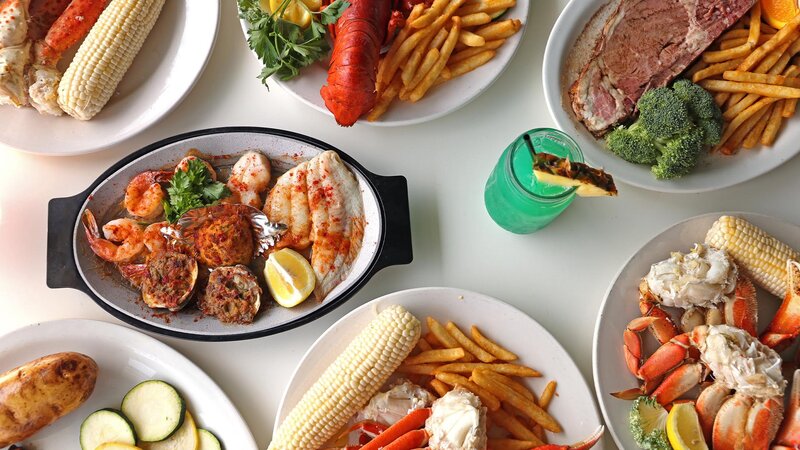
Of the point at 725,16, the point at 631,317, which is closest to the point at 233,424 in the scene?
the point at 631,317

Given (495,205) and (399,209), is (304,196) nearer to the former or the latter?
(399,209)

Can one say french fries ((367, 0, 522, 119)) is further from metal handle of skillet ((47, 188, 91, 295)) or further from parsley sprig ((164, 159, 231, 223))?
metal handle of skillet ((47, 188, 91, 295))

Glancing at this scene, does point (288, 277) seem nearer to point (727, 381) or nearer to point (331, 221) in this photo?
point (331, 221)

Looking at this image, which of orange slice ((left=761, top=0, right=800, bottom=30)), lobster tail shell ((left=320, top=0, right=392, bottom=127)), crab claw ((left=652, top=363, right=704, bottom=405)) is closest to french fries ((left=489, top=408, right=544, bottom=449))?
crab claw ((left=652, top=363, right=704, bottom=405))

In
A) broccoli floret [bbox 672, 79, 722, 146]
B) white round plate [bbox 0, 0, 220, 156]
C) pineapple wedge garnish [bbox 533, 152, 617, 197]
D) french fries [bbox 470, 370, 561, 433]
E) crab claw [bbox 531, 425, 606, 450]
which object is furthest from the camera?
white round plate [bbox 0, 0, 220, 156]

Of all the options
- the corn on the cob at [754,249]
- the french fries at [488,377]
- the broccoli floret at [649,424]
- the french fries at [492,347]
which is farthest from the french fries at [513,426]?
the corn on the cob at [754,249]

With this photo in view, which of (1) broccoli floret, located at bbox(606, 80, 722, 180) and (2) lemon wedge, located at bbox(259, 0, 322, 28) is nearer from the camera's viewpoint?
(1) broccoli floret, located at bbox(606, 80, 722, 180)

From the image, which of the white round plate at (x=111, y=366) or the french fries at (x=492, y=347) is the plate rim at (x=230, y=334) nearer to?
the white round plate at (x=111, y=366)
